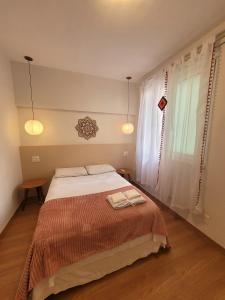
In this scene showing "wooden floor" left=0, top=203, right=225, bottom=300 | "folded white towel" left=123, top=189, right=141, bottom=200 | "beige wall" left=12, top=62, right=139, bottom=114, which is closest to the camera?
"wooden floor" left=0, top=203, right=225, bottom=300

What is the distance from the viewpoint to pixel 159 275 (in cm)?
139

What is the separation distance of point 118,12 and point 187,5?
27.0 inches

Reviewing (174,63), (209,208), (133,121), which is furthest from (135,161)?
(174,63)

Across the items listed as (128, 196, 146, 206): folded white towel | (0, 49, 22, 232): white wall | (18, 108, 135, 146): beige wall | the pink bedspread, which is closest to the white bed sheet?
the pink bedspread

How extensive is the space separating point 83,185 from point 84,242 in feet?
3.39

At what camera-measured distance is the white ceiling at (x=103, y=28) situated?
1.35m

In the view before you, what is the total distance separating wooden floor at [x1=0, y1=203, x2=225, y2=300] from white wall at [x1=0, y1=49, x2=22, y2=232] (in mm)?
470

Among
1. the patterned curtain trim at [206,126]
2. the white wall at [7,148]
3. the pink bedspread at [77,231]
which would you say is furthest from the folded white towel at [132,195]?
the white wall at [7,148]

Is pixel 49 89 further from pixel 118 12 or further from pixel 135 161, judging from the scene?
pixel 135 161

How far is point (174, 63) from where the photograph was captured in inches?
83.2

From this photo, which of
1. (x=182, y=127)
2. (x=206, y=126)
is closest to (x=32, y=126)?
(x=182, y=127)

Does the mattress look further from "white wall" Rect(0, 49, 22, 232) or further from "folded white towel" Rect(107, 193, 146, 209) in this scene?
"white wall" Rect(0, 49, 22, 232)

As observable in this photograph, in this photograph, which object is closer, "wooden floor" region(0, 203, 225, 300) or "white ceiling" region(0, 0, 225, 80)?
"wooden floor" region(0, 203, 225, 300)

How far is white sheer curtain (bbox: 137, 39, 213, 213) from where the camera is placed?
1756 millimetres
